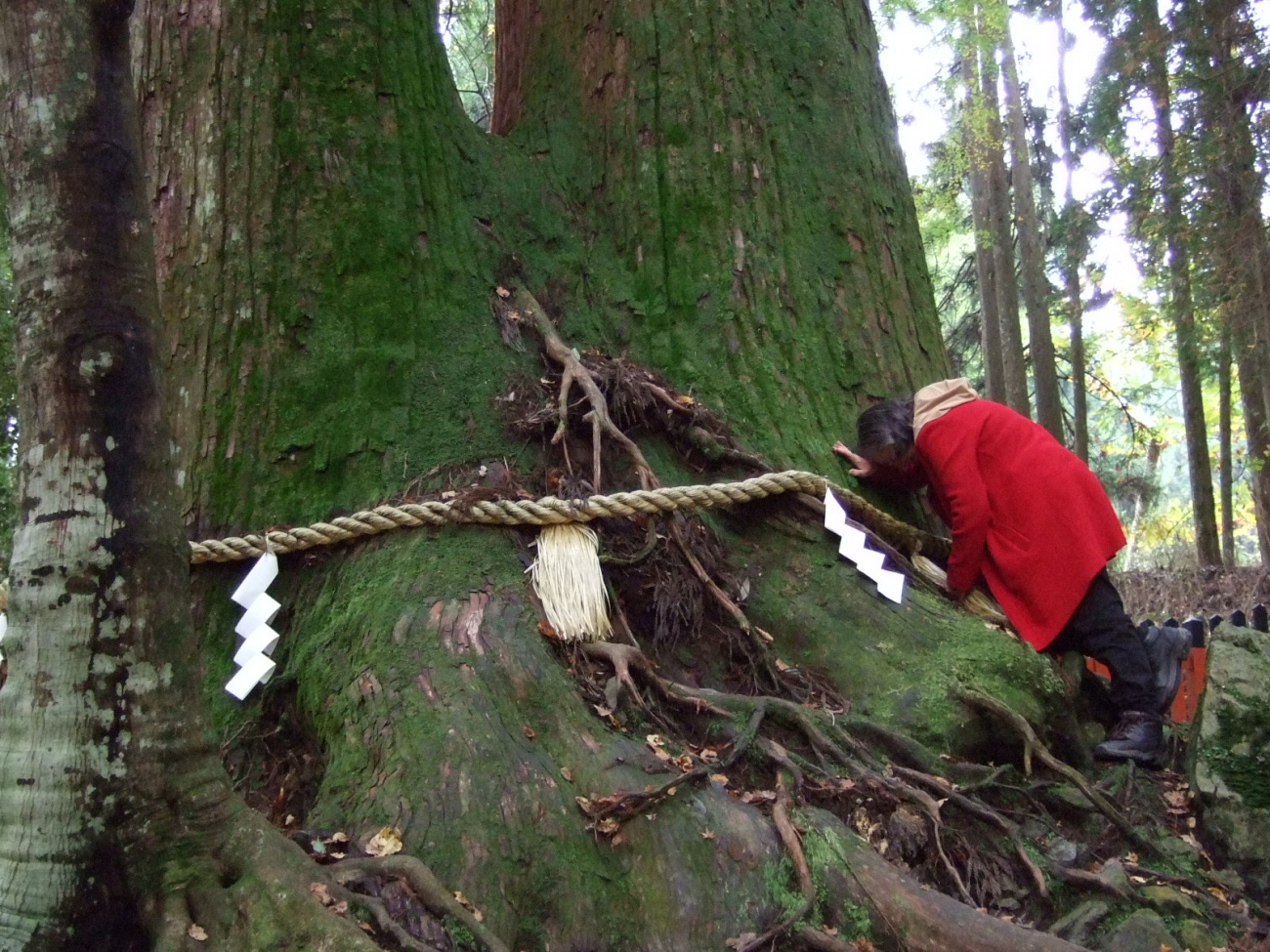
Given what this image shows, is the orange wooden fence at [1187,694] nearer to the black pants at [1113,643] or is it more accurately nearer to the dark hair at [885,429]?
the black pants at [1113,643]

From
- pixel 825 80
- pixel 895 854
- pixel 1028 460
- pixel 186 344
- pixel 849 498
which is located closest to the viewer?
pixel 895 854

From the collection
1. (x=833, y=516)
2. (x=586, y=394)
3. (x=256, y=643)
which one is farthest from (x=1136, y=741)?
(x=256, y=643)

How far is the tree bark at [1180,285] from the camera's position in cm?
923

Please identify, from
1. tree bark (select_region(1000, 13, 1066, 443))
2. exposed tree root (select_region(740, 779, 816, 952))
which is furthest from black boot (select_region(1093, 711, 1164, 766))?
tree bark (select_region(1000, 13, 1066, 443))

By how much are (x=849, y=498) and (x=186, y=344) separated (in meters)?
2.11

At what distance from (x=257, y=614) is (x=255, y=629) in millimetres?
39

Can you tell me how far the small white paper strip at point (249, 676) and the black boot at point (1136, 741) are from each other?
2466mm

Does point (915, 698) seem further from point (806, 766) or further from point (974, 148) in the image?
point (974, 148)

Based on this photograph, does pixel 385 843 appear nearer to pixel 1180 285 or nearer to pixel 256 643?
pixel 256 643

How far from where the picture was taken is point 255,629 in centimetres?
267

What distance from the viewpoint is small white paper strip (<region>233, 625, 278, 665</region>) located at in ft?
8.63

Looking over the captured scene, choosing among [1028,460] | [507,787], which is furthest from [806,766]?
[1028,460]

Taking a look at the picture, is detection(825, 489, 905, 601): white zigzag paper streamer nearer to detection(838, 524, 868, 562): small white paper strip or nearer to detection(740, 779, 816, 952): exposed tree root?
detection(838, 524, 868, 562): small white paper strip

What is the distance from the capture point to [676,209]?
11.9ft
